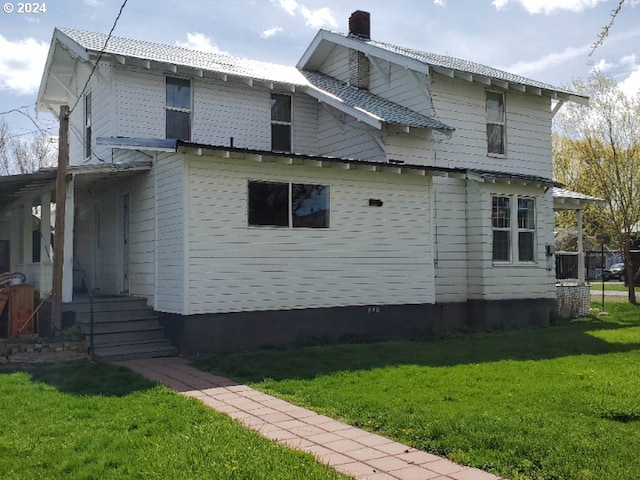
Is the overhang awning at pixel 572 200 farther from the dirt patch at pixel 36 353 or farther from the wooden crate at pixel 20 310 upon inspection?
the wooden crate at pixel 20 310

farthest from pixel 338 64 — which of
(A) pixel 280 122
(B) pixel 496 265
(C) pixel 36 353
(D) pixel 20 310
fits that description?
(C) pixel 36 353

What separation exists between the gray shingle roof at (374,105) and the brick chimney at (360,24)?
1.72 m

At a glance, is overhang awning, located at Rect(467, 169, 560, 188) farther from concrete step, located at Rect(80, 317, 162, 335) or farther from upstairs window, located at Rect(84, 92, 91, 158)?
upstairs window, located at Rect(84, 92, 91, 158)

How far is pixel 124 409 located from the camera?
7160 millimetres

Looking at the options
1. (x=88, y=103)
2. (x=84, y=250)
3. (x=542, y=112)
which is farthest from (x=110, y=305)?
(x=542, y=112)

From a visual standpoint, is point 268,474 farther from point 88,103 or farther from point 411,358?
point 88,103

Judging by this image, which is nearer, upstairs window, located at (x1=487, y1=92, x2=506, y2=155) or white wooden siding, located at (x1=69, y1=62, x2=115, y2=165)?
white wooden siding, located at (x1=69, y1=62, x2=115, y2=165)

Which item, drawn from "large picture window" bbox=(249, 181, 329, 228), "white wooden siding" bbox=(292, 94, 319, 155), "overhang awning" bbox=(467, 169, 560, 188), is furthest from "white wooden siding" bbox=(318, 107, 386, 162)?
"large picture window" bbox=(249, 181, 329, 228)

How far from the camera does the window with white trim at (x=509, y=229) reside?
638 inches

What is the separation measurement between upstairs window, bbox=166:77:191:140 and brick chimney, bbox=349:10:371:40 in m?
6.02

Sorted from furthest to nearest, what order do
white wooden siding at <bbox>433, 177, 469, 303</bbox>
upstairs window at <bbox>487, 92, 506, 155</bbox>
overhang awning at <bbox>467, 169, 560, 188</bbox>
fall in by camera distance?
upstairs window at <bbox>487, 92, 506, 155</bbox>
white wooden siding at <bbox>433, 177, 469, 303</bbox>
overhang awning at <bbox>467, 169, 560, 188</bbox>

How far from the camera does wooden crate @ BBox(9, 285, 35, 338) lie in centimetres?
1153

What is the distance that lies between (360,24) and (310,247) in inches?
373

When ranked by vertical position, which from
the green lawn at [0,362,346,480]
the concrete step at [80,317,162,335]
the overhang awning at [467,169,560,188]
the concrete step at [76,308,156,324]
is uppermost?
the overhang awning at [467,169,560,188]
